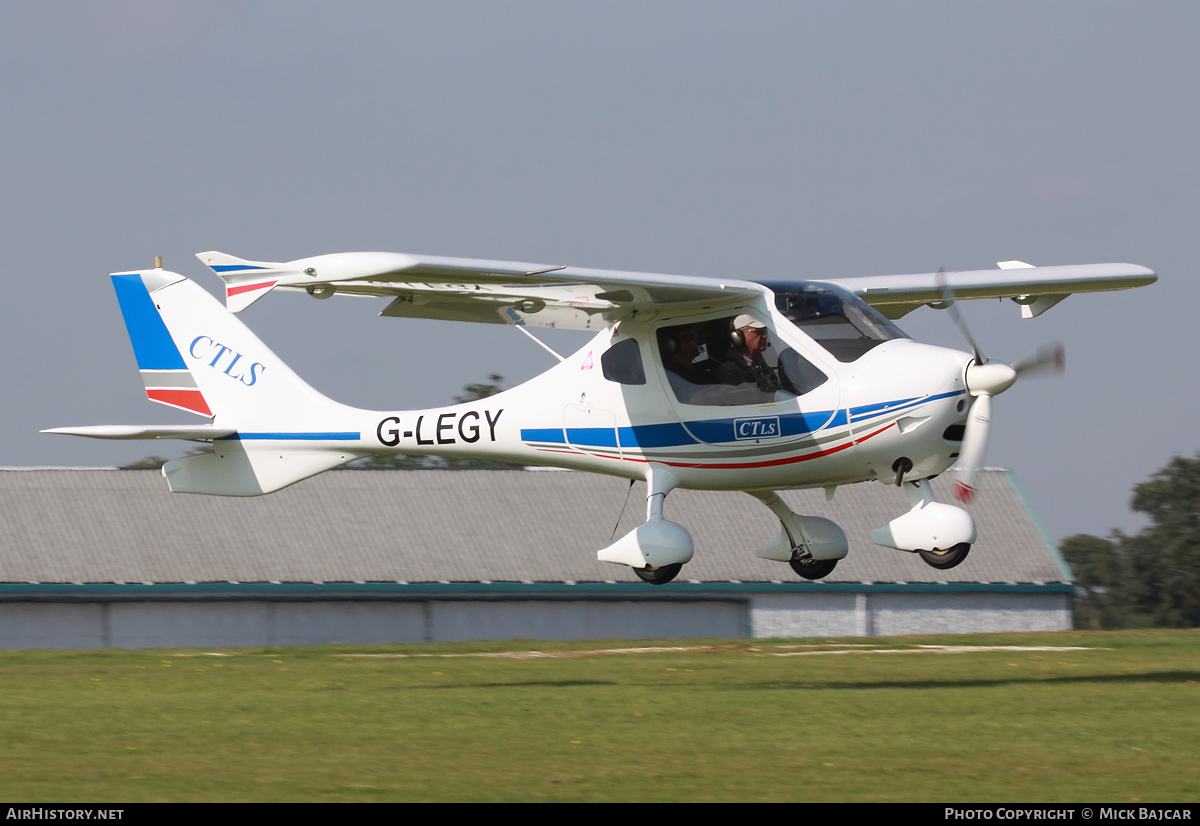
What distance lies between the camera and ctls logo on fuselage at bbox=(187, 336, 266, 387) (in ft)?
60.4

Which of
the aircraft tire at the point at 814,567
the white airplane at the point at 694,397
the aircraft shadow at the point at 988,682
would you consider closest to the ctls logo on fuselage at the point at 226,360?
the white airplane at the point at 694,397

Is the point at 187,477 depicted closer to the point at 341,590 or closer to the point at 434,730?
the point at 434,730

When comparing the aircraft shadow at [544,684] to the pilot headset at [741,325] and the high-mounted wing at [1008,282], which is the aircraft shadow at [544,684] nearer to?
the pilot headset at [741,325]

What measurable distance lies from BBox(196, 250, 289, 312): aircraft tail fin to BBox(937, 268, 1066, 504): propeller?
594 centimetres

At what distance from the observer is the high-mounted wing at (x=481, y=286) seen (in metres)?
12.9

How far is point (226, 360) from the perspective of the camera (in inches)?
731

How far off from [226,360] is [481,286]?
5536mm

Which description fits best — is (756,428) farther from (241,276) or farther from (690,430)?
(241,276)

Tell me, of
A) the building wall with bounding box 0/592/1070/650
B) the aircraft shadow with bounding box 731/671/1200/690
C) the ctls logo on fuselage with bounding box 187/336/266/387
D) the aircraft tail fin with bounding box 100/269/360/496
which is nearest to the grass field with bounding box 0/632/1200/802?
the aircraft shadow with bounding box 731/671/1200/690

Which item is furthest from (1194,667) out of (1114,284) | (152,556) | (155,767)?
(152,556)

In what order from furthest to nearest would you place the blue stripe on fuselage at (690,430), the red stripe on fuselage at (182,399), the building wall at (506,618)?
the building wall at (506,618), the red stripe on fuselage at (182,399), the blue stripe on fuselage at (690,430)

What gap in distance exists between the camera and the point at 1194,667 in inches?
797

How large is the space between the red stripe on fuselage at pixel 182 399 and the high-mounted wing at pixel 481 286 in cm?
388

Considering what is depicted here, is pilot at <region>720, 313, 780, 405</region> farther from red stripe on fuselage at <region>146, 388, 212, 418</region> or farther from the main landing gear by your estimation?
red stripe on fuselage at <region>146, 388, 212, 418</region>
